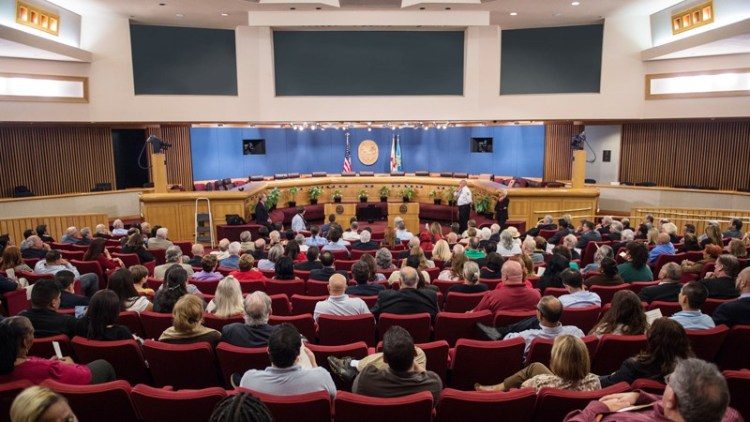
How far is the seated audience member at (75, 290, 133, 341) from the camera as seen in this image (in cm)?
378

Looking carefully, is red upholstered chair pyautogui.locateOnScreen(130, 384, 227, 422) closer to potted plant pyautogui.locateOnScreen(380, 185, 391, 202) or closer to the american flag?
potted plant pyautogui.locateOnScreen(380, 185, 391, 202)

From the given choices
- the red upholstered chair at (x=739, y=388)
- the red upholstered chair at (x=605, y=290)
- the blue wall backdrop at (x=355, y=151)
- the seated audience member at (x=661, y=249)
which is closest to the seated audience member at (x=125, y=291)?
the red upholstered chair at (x=605, y=290)

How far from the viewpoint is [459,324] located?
4.48m

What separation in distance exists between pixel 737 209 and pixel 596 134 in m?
5.17

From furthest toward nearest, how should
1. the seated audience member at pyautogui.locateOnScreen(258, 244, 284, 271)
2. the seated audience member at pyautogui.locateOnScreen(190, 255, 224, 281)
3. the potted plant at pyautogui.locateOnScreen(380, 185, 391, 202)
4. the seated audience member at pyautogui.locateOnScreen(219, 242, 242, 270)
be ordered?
the potted plant at pyautogui.locateOnScreen(380, 185, 391, 202) < the seated audience member at pyautogui.locateOnScreen(219, 242, 242, 270) < the seated audience member at pyautogui.locateOnScreen(258, 244, 284, 271) < the seated audience member at pyautogui.locateOnScreen(190, 255, 224, 281)

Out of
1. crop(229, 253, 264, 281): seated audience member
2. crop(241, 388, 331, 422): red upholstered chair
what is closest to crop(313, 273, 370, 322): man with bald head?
crop(229, 253, 264, 281): seated audience member

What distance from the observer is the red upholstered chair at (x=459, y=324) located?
4441 mm

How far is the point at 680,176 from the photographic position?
52.6 feet

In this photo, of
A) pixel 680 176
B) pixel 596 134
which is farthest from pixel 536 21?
pixel 680 176

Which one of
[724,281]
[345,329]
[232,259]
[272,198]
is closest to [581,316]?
[724,281]

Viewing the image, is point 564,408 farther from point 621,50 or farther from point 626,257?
point 621,50

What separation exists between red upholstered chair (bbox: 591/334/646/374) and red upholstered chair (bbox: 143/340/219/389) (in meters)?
2.87

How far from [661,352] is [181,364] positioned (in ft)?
10.5

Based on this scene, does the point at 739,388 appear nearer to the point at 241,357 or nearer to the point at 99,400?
the point at 241,357
